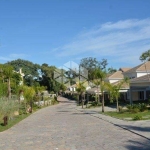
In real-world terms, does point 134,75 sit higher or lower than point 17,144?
higher

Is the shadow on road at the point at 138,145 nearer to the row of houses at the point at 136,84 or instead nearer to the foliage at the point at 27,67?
the row of houses at the point at 136,84

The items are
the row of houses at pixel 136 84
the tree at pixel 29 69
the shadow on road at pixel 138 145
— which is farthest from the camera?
the tree at pixel 29 69

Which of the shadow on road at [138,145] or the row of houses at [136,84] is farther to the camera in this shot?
the row of houses at [136,84]

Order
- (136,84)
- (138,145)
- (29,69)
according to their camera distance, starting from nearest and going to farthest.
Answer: (138,145) → (136,84) → (29,69)

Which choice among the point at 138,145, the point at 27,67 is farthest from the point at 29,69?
the point at 138,145

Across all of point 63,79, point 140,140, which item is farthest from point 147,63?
point 63,79

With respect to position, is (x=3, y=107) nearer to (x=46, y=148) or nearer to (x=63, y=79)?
(x=46, y=148)

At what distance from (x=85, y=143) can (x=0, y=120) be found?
9751 millimetres

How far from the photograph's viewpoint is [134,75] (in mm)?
45906

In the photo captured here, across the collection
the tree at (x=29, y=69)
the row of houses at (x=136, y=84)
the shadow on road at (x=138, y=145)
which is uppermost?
the tree at (x=29, y=69)

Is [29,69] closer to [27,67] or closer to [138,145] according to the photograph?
[27,67]

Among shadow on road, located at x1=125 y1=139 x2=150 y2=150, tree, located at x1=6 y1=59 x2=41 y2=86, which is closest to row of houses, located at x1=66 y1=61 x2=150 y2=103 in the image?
shadow on road, located at x1=125 y1=139 x2=150 y2=150

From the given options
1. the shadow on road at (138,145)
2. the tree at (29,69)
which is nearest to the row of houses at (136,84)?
the shadow on road at (138,145)

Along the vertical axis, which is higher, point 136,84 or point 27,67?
point 27,67
